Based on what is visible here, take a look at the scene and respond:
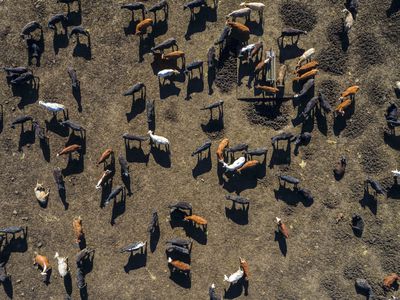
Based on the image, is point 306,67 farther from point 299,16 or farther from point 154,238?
point 154,238

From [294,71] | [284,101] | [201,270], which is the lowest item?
[201,270]

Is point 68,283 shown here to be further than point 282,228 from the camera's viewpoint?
Yes

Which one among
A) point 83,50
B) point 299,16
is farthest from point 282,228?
point 83,50

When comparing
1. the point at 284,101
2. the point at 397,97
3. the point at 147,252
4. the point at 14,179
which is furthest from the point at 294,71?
the point at 14,179

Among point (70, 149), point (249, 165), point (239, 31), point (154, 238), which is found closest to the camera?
point (249, 165)

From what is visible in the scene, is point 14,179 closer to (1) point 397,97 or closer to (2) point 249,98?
(2) point 249,98

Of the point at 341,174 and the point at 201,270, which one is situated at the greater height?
the point at 341,174

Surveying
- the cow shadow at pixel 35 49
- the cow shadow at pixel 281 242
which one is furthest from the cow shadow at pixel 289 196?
the cow shadow at pixel 35 49

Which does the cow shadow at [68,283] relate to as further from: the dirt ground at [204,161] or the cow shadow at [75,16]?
the cow shadow at [75,16]
